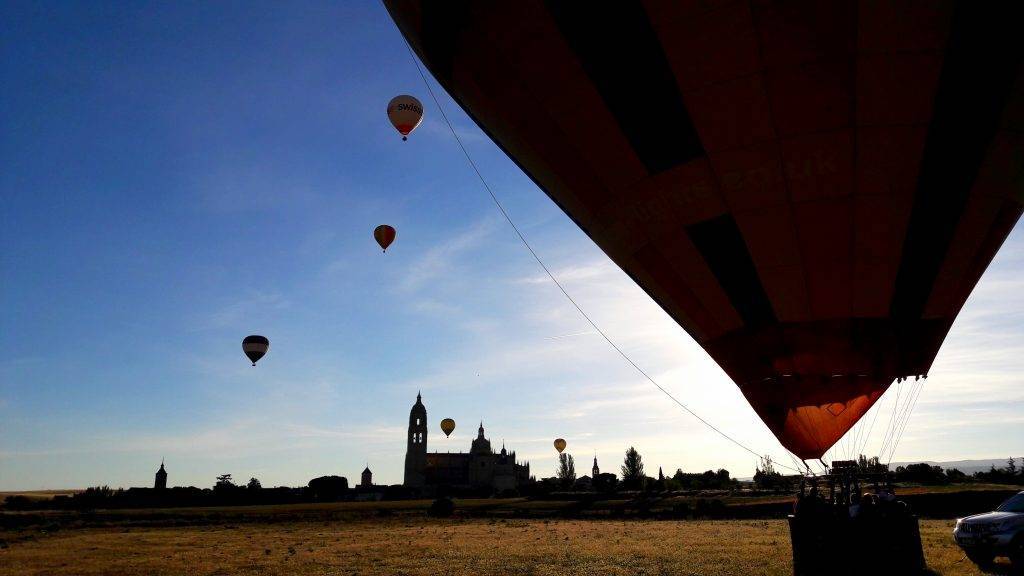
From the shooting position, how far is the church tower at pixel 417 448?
444 ft

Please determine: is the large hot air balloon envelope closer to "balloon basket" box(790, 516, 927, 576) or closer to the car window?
"balloon basket" box(790, 516, 927, 576)

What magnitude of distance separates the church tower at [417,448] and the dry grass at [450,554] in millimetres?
116216

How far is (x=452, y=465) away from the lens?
146 m

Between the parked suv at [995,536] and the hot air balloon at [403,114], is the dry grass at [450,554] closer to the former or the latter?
the parked suv at [995,536]

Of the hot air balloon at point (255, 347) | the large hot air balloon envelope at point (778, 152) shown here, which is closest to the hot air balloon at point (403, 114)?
the large hot air balloon envelope at point (778, 152)

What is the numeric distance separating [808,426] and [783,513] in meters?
22.9

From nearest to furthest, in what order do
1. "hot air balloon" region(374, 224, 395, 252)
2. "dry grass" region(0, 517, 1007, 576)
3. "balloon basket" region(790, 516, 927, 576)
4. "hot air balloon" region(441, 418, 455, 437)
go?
"balloon basket" region(790, 516, 927, 576) → "dry grass" region(0, 517, 1007, 576) → "hot air balloon" region(374, 224, 395, 252) → "hot air balloon" region(441, 418, 455, 437)

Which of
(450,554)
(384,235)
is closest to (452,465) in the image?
(384,235)

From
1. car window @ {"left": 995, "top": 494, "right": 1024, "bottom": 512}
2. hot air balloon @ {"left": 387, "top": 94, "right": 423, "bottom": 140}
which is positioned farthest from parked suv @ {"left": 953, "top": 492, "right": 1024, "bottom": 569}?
hot air balloon @ {"left": 387, "top": 94, "right": 423, "bottom": 140}

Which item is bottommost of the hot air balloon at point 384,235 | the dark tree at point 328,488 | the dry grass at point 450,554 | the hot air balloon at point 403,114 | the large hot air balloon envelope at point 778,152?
the dark tree at point 328,488

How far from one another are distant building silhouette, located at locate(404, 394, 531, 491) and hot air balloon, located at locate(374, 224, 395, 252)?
114 m

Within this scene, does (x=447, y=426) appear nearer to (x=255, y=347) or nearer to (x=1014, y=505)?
(x=255, y=347)

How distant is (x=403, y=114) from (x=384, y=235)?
8.11 meters

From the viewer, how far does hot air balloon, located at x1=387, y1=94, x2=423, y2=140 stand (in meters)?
22.1
